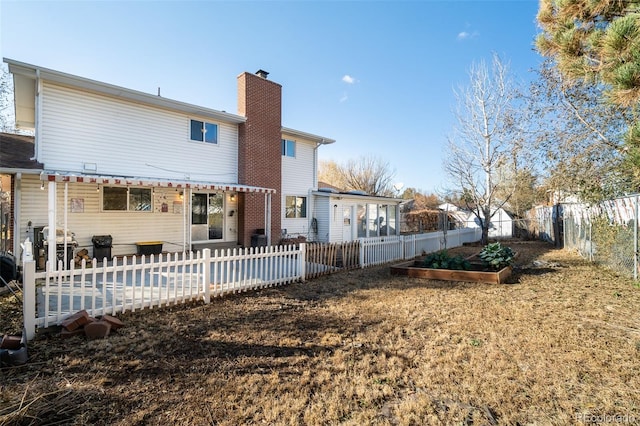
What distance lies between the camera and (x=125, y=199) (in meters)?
10.5

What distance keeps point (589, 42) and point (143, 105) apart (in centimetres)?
1189

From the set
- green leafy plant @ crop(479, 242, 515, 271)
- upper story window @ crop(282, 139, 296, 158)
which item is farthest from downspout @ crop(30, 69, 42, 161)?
green leafy plant @ crop(479, 242, 515, 271)

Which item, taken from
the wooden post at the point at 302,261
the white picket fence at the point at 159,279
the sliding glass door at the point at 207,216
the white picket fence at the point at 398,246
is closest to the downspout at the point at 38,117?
the white picket fence at the point at 159,279

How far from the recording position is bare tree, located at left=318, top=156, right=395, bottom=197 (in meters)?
34.7

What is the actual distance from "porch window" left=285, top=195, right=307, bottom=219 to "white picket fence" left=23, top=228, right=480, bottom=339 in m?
5.73

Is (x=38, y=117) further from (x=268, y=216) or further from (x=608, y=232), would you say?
(x=608, y=232)

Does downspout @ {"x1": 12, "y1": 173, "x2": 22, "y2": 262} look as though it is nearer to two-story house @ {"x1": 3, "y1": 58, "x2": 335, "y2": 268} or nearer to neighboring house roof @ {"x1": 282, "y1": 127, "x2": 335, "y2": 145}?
two-story house @ {"x1": 3, "y1": 58, "x2": 335, "y2": 268}

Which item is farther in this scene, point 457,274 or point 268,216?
point 268,216

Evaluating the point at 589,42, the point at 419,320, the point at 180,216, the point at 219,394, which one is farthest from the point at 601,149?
the point at 180,216

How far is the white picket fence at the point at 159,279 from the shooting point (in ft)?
14.4

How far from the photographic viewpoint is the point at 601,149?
9062 mm

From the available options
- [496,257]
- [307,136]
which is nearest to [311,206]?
[307,136]

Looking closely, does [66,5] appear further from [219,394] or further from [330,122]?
[330,122]

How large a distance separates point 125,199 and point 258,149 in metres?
5.42
